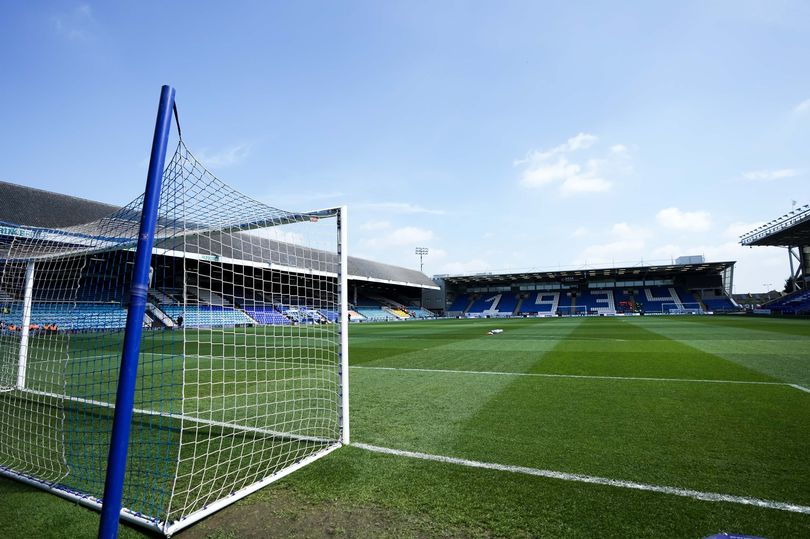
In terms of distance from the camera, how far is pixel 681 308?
48.0 m

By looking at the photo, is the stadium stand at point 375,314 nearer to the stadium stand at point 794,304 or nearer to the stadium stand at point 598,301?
the stadium stand at point 598,301

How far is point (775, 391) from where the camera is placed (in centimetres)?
586

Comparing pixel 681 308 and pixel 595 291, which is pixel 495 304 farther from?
pixel 681 308

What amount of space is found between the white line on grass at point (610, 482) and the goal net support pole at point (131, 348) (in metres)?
2.14

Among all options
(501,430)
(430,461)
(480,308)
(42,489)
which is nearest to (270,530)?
(430,461)

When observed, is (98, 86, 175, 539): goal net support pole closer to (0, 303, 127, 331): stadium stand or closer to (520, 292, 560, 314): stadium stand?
(0, 303, 127, 331): stadium stand

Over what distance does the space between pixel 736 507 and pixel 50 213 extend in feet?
99.1

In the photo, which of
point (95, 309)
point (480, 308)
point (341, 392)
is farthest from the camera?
point (480, 308)

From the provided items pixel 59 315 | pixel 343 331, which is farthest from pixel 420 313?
pixel 343 331

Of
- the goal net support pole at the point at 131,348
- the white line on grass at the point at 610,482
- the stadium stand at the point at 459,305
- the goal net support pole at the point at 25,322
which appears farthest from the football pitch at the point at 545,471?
the stadium stand at the point at 459,305

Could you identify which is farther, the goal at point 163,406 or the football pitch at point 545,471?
the football pitch at point 545,471

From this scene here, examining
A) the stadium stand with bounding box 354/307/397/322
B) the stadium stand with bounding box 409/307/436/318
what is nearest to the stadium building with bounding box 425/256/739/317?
the stadium stand with bounding box 409/307/436/318

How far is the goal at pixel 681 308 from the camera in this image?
47.2 metres

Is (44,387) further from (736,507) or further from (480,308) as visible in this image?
(480,308)
